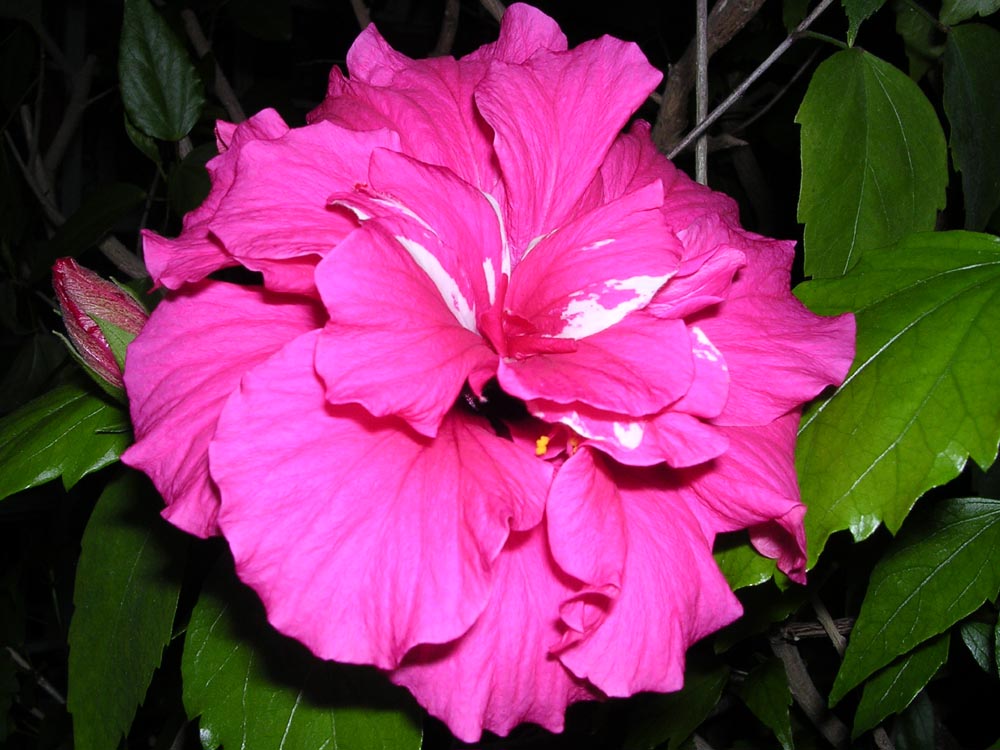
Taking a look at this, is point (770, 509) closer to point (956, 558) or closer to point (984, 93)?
point (956, 558)

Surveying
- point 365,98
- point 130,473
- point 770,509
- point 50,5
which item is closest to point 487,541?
point 770,509

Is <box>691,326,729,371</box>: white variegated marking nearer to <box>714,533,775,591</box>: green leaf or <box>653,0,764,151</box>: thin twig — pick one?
<box>714,533,775,591</box>: green leaf

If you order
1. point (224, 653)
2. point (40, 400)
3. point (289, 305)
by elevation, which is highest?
point (289, 305)

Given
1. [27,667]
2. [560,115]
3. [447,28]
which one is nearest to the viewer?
[560,115]

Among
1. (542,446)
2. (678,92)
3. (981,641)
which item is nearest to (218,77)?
(678,92)

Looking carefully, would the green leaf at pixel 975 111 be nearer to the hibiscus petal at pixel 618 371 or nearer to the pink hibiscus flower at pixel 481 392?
the pink hibiscus flower at pixel 481 392

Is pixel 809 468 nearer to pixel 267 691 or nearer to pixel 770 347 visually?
pixel 770 347

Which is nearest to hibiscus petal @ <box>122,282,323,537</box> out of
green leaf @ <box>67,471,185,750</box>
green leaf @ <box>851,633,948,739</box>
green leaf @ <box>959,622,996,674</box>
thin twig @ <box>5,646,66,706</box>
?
green leaf @ <box>67,471,185,750</box>

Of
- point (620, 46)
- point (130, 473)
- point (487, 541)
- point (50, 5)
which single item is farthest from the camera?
point (50, 5)
